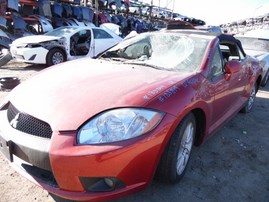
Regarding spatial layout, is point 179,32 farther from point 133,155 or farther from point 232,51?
point 133,155

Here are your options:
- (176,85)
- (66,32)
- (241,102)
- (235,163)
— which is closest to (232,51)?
(241,102)

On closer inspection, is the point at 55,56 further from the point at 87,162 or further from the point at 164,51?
the point at 87,162

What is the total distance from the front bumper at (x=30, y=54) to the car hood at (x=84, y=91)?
535 centimetres

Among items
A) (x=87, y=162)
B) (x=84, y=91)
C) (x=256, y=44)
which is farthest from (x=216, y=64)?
(x=256, y=44)

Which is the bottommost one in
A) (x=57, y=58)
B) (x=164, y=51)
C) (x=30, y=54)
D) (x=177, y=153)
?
(x=57, y=58)

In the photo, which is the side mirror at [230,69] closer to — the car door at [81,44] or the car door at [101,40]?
the car door at [81,44]

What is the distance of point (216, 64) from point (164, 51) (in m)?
0.63

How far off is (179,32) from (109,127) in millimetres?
2089

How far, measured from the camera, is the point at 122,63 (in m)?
3.27

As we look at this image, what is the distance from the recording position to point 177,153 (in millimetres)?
2463

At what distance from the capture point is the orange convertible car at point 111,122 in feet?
6.50

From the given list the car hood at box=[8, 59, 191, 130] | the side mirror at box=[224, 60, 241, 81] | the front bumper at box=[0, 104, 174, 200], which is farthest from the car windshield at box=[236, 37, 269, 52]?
the front bumper at box=[0, 104, 174, 200]

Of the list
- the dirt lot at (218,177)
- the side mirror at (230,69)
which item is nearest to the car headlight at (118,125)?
the dirt lot at (218,177)

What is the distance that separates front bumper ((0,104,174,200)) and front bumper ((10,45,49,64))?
6.30m
